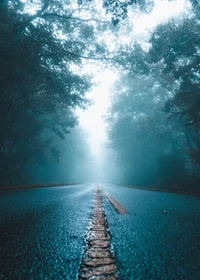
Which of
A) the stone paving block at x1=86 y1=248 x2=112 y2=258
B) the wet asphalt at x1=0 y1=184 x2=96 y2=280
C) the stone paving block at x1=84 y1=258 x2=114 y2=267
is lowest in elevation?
the wet asphalt at x1=0 y1=184 x2=96 y2=280

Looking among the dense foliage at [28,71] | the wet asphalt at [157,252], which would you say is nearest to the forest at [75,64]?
the dense foliage at [28,71]

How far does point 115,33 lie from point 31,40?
9.10 metres

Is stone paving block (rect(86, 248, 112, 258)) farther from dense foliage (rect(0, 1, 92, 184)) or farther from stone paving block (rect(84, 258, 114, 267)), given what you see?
dense foliage (rect(0, 1, 92, 184))

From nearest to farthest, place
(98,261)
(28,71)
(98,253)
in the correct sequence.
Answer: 1. (98,261)
2. (98,253)
3. (28,71)

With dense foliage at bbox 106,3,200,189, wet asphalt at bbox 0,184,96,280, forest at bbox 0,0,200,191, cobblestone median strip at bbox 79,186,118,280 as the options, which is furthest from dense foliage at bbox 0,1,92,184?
cobblestone median strip at bbox 79,186,118,280

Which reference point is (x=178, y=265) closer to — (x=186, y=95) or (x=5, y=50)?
(x=186, y=95)

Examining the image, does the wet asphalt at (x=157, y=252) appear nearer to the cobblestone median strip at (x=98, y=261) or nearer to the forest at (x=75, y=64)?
the cobblestone median strip at (x=98, y=261)

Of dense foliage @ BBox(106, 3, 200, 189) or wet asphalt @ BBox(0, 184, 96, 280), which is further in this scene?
dense foliage @ BBox(106, 3, 200, 189)

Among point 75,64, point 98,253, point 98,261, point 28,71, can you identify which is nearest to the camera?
point 98,261

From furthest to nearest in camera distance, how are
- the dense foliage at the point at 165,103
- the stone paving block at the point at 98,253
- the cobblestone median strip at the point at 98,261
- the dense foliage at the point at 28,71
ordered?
the dense foliage at the point at 165,103, the dense foliage at the point at 28,71, the stone paving block at the point at 98,253, the cobblestone median strip at the point at 98,261

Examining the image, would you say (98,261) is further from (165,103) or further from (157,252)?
(165,103)

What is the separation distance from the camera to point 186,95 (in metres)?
9.88

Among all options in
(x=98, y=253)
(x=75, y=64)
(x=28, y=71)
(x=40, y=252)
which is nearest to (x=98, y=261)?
(x=98, y=253)

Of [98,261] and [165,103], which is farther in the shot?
[165,103]
